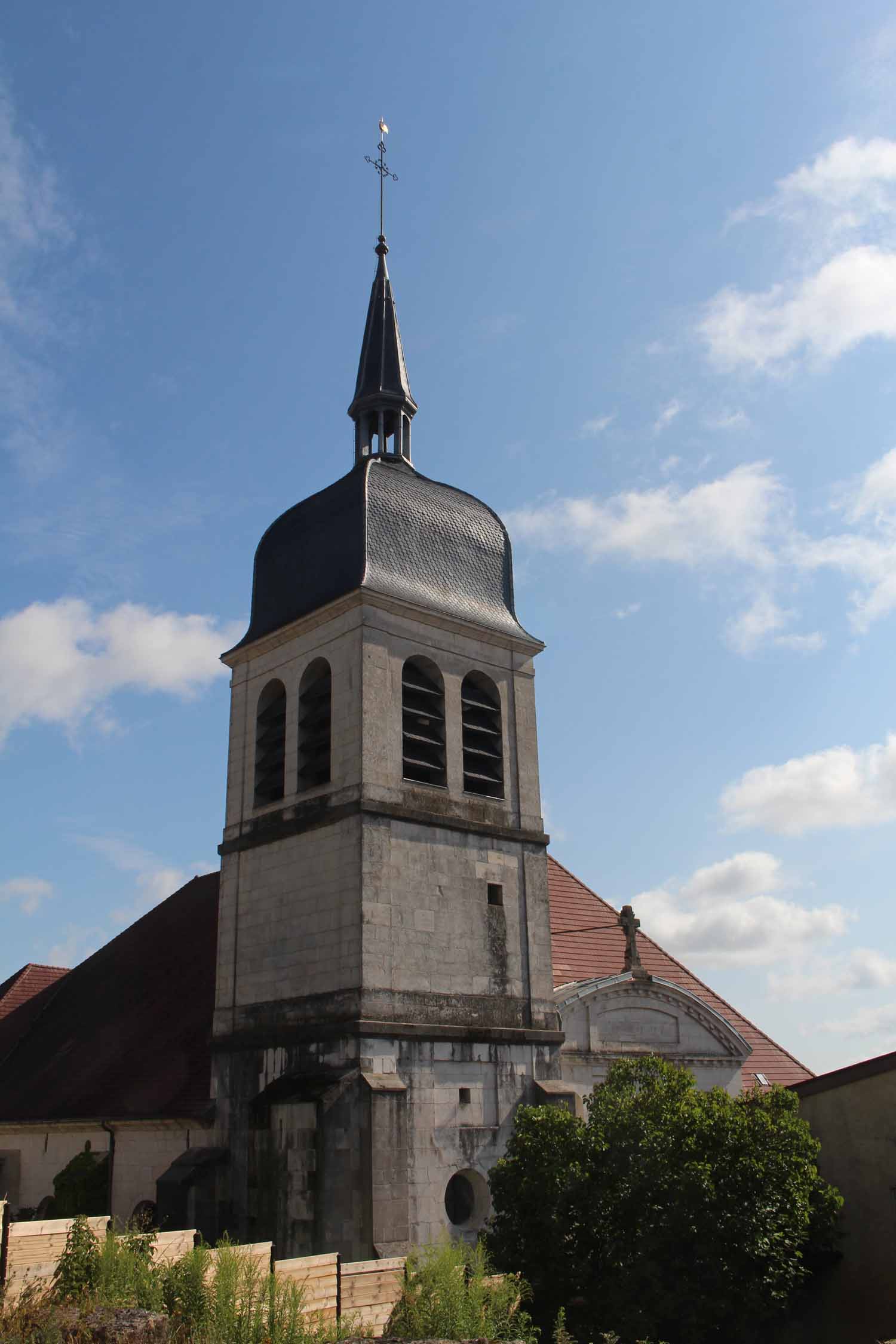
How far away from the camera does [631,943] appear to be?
765 inches

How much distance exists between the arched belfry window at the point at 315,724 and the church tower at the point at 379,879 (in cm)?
4

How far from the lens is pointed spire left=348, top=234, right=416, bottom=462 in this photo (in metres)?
22.0

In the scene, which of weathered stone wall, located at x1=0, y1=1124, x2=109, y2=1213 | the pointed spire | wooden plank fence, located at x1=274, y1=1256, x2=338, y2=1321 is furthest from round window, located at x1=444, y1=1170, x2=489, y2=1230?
the pointed spire

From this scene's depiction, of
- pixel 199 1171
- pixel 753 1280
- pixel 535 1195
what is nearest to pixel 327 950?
pixel 199 1171

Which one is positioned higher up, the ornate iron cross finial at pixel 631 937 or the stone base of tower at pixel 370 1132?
the ornate iron cross finial at pixel 631 937

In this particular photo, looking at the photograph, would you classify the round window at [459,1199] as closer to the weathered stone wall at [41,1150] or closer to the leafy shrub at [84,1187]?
the leafy shrub at [84,1187]

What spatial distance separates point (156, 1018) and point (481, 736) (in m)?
7.99

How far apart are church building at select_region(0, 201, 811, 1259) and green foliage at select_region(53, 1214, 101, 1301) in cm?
547

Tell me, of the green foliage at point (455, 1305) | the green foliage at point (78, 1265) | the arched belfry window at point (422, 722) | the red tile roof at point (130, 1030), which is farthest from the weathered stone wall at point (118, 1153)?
the green foliage at point (78, 1265)

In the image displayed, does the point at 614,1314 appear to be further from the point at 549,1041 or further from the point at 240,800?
the point at 240,800

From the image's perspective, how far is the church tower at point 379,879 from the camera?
1544 centimetres

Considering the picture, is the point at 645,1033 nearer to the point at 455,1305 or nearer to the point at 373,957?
the point at 373,957

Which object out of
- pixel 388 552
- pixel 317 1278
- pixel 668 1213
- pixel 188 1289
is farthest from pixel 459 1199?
pixel 388 552

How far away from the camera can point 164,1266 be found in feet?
32.3
